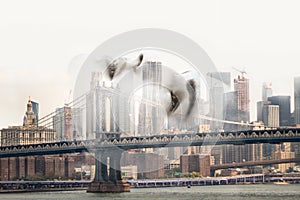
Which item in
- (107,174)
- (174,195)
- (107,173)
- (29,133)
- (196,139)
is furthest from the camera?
(29,133)

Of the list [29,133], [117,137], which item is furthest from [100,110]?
[29,133]

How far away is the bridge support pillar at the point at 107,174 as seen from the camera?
7119cm

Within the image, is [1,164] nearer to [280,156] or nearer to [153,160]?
[153,160]

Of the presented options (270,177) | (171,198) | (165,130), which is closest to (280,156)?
(270,177)

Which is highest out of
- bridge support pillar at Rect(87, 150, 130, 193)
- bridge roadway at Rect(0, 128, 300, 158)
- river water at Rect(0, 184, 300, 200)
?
bridge roadway at Rect(0, 128, 300, 158)

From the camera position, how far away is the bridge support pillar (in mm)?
71188

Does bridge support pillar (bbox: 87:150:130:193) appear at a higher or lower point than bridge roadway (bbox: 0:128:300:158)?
lower

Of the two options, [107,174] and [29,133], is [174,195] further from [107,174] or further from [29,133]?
[29,133]

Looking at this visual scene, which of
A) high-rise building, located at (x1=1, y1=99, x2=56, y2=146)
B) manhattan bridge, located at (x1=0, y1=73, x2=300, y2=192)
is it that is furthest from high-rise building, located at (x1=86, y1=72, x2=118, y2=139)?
high-rise building, located at (x1=1, y1=99, x2=56, y2=146)

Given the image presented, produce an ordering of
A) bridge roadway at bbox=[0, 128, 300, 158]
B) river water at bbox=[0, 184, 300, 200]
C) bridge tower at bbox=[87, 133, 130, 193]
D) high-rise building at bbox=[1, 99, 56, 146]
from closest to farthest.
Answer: river water at bbox=[0, 184, 300, 200], bridge roadway at bbox=[0, 128, 300, 158], bridge tower at bbox=[87, 133, 130, 193], high-rise building at bbox=[1, 99, 56, 146]

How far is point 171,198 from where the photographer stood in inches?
2404

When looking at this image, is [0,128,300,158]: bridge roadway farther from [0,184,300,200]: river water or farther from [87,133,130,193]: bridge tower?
[0,184,300,200]: river water

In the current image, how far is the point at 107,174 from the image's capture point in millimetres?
72625

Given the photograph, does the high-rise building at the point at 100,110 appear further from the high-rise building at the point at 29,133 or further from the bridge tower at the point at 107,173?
the high-rise building at the point at 29,133
